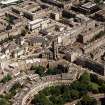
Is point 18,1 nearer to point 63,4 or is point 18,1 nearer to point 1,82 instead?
point 63,4

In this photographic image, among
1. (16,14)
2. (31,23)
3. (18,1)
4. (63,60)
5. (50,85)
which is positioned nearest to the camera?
(50,85)

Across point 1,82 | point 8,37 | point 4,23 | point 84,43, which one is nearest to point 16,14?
point 4,23

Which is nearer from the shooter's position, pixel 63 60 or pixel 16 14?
pixel 63 60

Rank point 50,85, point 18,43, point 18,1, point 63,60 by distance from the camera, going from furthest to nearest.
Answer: point 18,1
point 18,43
point 63,60
point 50,85

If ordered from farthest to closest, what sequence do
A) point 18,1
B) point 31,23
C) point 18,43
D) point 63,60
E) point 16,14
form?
1. point 18,1
2. point 16,14
3. point 31,23
4. point 18,43
5. point 63,60

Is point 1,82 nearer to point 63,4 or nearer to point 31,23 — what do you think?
point 31,23

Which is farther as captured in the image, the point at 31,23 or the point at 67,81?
the point at 31,23

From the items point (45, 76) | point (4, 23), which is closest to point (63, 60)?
point (45, 76)

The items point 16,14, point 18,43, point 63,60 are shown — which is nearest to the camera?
point 63,60
